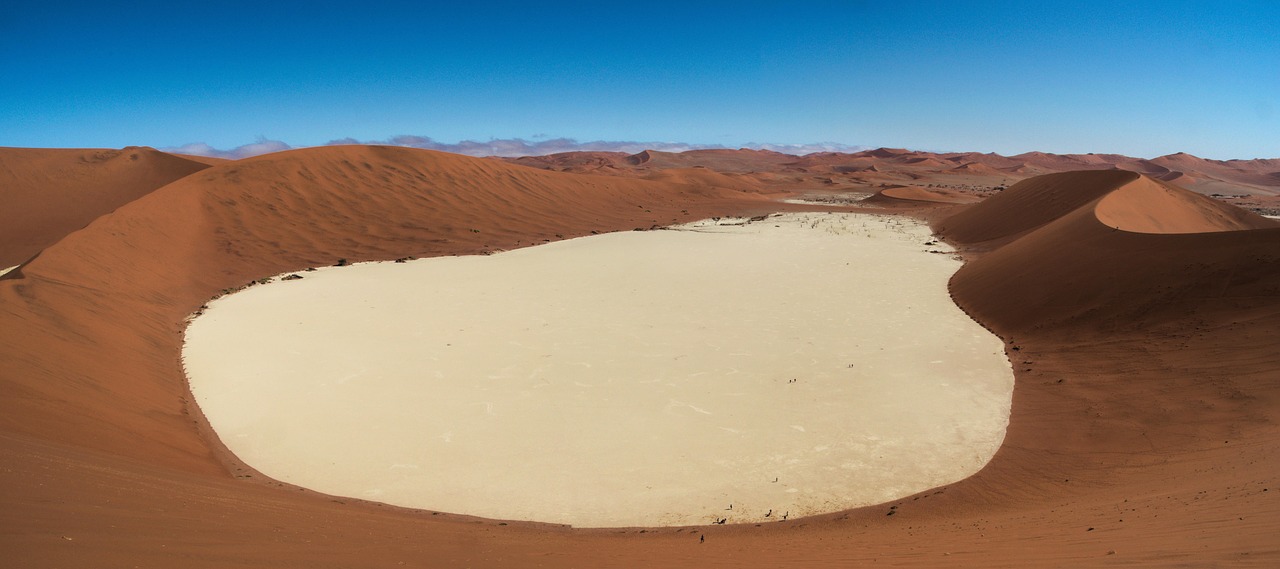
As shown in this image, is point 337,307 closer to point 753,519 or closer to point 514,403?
point 514,403

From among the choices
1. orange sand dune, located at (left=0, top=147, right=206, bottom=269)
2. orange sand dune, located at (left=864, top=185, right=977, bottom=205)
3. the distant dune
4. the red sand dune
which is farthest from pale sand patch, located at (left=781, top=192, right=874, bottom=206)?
orange sand dune, located at (left=0, top=147, right=206, bottom=269)

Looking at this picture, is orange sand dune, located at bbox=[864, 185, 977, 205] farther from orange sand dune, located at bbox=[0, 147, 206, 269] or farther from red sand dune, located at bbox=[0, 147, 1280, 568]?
orange sand dune, located at bbox=[0, 147, 206, 269]

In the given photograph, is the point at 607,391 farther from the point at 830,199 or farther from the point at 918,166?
the point at 918,166

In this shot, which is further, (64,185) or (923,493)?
(64,185)

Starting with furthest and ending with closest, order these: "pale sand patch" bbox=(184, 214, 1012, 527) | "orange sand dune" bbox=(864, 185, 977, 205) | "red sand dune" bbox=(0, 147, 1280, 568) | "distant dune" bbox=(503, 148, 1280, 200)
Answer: "distant dune" bbox=(503, 148, 1280, 200) < "orange sand dune" bbox=(864, 185, 977, 205) < "pale sand patch" bbox=(184, 214, 1012, 527) < "red sand dune" bbox=(0, 147, 1280, 568)

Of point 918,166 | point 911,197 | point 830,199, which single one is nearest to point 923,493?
point 911,197

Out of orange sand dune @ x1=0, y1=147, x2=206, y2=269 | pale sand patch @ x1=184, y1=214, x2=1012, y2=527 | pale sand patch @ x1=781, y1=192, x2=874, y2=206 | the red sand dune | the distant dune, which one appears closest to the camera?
the red sand dune
